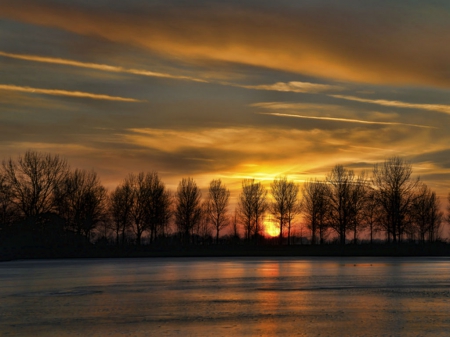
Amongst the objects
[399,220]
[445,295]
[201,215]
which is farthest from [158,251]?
[445,295]

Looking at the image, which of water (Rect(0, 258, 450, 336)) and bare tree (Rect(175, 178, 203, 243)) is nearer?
water (Rect(0, 258, 450, 336))

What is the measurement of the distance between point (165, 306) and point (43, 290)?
32.4ft

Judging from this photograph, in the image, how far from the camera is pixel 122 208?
120 metres

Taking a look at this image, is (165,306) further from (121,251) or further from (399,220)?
(399,220)

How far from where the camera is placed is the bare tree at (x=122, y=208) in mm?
117375

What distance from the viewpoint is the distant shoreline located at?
8975 cm

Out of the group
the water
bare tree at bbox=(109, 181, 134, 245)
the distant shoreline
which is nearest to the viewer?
the water

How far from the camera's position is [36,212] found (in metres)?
101

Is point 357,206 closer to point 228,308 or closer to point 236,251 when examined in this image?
point 236,251

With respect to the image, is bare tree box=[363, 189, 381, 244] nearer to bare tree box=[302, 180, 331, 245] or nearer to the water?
bare tree box=[302, 180, 331, 245]

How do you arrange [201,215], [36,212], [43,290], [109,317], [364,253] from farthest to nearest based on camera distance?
1. [201,215]
2. [36,212]
3. [364,253]
4. [43,290]
5. [109,317]

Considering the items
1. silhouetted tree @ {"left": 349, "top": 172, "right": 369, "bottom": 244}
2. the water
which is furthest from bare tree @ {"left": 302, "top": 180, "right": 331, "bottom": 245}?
the water

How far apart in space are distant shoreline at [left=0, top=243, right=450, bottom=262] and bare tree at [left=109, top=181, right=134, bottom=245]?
18.0 m

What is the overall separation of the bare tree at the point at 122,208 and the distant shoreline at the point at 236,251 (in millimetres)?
18004
